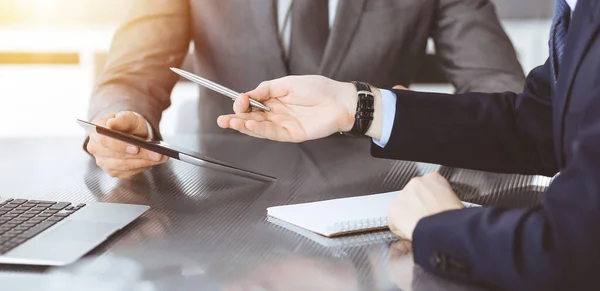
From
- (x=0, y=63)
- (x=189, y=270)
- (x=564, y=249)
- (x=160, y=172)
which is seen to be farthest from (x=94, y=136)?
(x=0, y=63)

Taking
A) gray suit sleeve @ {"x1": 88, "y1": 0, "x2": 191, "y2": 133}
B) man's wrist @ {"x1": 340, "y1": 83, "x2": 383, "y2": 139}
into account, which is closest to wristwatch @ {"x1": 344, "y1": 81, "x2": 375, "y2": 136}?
man's wrist @ {"x1": 340, "y1": 83, "x2": 383, "y2": 139}

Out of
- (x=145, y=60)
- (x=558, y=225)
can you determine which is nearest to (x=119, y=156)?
(x=145, y=60)

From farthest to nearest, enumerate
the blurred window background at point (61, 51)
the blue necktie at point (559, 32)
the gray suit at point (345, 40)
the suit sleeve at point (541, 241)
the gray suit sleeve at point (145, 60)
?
the blurred window background at point (61, 51) < the gray suit at point (345, 40) < the gray suit sleeve at point (145, 60) < the blue necktie at point (559, 32) < the suit sleeve at point (541, 241)

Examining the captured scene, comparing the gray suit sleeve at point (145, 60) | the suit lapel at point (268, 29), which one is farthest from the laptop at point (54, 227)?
the suit lapel at point (268, 29)

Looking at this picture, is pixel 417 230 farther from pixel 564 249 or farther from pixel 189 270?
pixel 189 270

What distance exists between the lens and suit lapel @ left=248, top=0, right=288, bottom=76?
74.3 inches

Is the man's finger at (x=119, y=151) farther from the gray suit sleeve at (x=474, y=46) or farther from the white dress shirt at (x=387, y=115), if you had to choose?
the gray suit sleeve at (x=474, y=46)

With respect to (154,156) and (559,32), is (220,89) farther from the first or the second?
(559,32)

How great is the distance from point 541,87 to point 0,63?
322 cm

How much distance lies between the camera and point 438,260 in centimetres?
82

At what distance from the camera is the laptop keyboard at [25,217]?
0.90 metres

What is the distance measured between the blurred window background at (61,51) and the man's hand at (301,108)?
2098 mm

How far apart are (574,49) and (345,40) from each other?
0.99m

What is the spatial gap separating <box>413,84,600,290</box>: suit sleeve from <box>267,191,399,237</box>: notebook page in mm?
141
